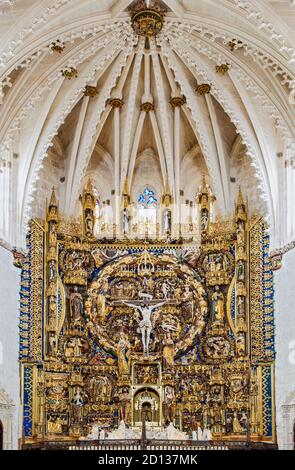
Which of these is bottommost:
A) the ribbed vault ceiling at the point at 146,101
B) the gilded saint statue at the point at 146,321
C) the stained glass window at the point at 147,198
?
the gilded saint statue at the point at 146,321

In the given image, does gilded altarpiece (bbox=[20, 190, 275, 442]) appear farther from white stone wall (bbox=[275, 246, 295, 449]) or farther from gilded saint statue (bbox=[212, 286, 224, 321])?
white stone wall (bbox=[275, 246, 295, 449])

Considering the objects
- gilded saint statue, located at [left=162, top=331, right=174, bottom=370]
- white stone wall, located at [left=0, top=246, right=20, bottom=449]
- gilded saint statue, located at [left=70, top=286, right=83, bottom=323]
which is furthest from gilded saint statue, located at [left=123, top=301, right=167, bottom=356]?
white stone wall, located at [left=0, top=246, right=20, bottom=449]

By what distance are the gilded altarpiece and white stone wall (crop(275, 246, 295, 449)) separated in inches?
15.7

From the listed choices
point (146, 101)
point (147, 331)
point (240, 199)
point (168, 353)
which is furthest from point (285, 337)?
point (146, 101)

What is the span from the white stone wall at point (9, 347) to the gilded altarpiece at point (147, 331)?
0.43 m

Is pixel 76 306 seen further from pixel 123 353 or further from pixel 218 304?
pixel 218 304

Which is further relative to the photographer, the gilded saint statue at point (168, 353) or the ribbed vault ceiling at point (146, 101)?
the gilded saint statue at point (168, 353)

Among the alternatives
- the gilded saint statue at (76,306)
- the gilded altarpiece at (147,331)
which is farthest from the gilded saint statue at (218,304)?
the gilded saint statue at (76,306)

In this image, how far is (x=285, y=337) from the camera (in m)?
30.4

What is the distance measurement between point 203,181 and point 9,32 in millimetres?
10612

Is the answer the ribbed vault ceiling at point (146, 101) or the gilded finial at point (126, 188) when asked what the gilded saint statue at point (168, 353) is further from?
the gilded finial at point (126, 188)

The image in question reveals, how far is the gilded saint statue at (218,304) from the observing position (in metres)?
32.2

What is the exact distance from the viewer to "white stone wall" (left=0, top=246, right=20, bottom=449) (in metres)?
29.2

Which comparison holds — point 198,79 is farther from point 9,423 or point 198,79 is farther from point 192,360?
point 9,423
